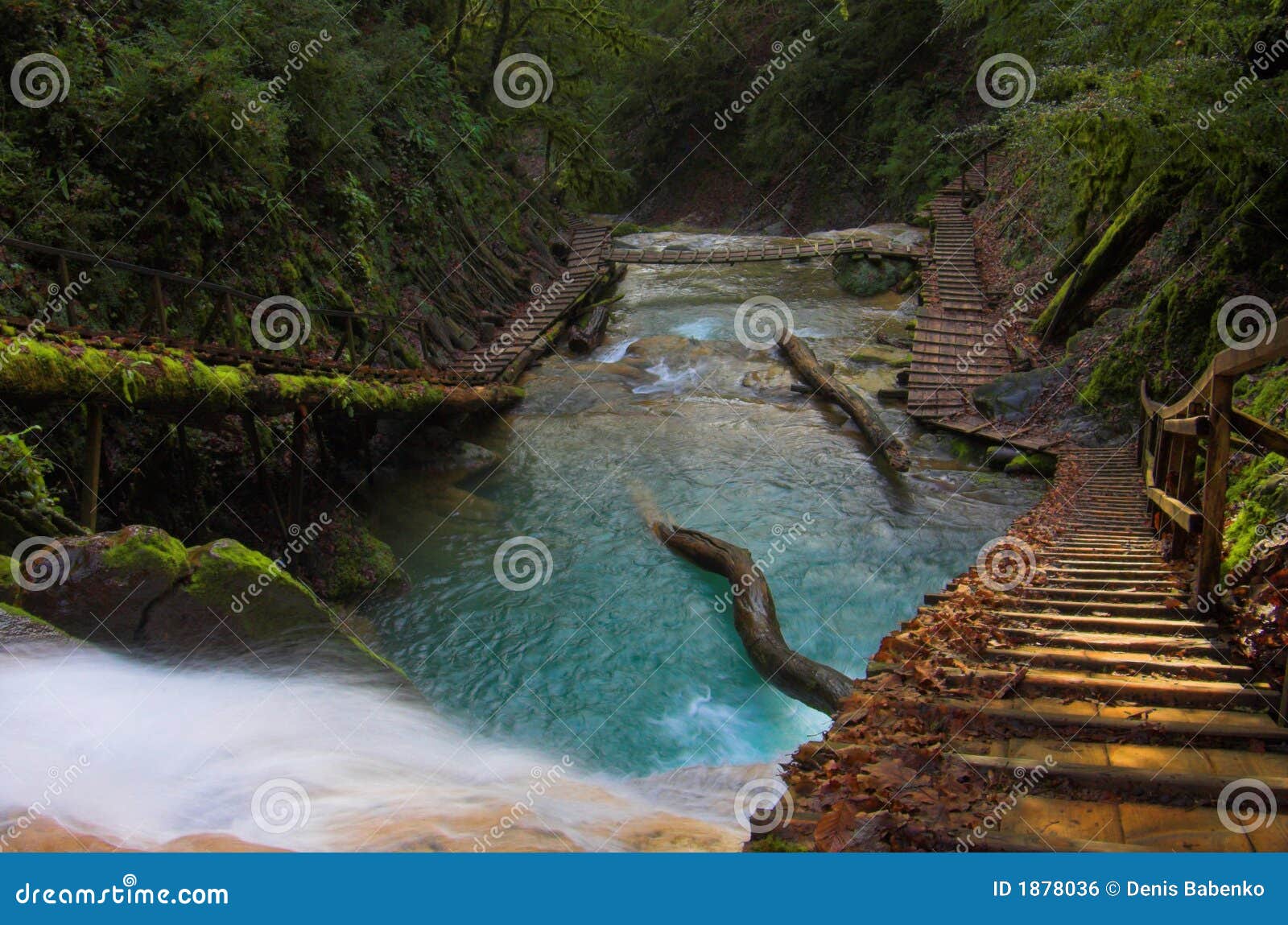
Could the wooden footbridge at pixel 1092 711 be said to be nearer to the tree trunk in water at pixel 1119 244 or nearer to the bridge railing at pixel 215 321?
the bridge railing at pixel 215 321

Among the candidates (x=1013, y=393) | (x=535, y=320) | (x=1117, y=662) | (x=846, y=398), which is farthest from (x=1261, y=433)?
(x=535, y=320)

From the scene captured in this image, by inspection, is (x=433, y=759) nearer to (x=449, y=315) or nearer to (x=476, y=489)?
(x=476, y=489)

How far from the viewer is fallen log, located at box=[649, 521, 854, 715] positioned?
720cm

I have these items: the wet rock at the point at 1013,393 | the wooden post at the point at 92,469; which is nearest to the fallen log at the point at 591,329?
the wet rock at the point at 1013,393

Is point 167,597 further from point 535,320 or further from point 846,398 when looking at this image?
point 535,320

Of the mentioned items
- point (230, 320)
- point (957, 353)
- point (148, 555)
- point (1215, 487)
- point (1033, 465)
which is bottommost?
point (148, 555)

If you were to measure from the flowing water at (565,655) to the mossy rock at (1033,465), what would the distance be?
1.14 ft

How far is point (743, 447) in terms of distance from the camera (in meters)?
13.8

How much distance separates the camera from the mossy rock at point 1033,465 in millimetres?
12109

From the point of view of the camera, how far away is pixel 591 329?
19250 millimetres

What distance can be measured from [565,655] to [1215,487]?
20.0 ft

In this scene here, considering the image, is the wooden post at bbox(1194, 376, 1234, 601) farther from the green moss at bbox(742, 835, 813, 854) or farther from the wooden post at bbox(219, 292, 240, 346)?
the wooden post at bbox(219, 292, 240, 346)

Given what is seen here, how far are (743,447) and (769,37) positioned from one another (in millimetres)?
28444

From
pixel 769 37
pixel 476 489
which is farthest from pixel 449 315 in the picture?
pixel 769 37
